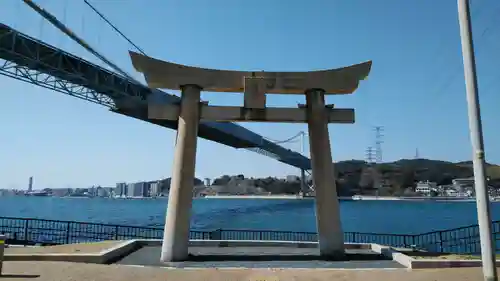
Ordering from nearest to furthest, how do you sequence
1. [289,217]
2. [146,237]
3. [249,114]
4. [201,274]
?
[201,274] < [249,114] < [146,237] < [289,217]

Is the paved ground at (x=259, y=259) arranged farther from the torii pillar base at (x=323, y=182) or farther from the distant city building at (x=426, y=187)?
the distant city building at (x=426, y=187)

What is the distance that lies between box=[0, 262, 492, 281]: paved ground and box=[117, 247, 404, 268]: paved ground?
1.09m

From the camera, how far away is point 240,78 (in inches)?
442

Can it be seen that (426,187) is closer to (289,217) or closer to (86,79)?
(289,217)

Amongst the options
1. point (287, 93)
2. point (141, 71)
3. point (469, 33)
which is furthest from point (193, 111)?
point (469, 33)

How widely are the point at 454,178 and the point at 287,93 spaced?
12851 centimetres

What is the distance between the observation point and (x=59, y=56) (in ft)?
105

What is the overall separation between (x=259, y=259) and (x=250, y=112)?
150 inches

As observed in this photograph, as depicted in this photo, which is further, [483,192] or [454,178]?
[454,178]

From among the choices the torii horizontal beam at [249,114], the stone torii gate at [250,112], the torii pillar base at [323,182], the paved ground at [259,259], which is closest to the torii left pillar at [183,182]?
the stone torii gate at [250,112]

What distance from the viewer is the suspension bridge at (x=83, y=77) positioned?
28.8m

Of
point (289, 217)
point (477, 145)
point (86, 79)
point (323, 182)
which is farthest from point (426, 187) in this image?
point (477, 145)

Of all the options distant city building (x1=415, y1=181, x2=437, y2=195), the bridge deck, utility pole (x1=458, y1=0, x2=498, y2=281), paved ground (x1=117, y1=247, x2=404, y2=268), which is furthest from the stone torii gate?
distant city building (x1=415, y1=181, x2=437, y2=195)

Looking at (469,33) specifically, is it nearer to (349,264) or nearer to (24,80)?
(349,264)
